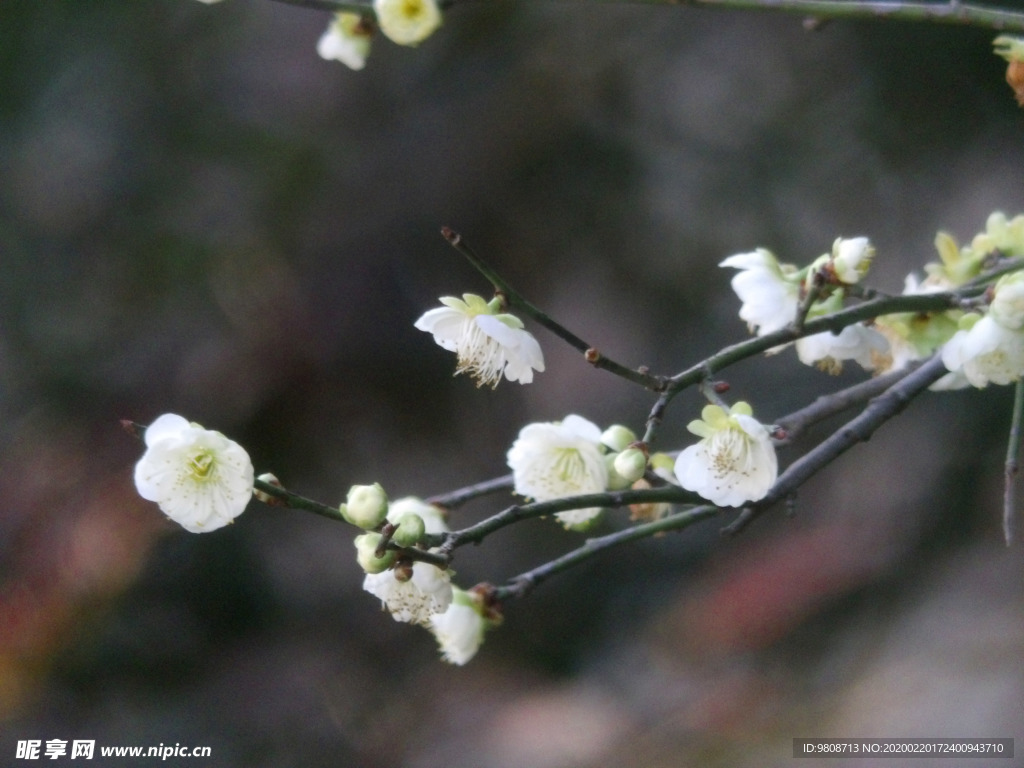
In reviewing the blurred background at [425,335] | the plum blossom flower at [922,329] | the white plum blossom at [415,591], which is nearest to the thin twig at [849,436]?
the plum blossom flower at [922,329]

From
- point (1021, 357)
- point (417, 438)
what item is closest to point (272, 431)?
point (417, 438)

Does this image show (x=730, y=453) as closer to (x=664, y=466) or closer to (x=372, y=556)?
(x=664, y=466)

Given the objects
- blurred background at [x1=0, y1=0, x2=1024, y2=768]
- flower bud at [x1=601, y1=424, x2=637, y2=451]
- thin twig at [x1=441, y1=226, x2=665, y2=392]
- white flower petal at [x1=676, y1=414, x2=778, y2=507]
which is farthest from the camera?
blurred background at [x1=0, y1=0, x2=1024, y2=768]

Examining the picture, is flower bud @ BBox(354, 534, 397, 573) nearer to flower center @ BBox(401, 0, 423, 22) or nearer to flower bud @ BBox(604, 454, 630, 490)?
flower bud @ BBox(604, 454, 630, 490)

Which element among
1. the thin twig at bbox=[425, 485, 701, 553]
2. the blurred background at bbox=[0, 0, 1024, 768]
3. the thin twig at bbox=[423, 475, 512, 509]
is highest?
the blurred background at bbox=[0, 0, 1024, 768]

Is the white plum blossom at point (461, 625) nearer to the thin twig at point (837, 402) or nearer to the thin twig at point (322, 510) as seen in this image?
the thin twig at point (322, 510)

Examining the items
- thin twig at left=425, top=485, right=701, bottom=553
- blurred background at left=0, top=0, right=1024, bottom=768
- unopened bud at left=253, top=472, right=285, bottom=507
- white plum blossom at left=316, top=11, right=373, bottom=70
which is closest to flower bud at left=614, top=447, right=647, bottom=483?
thin twig at left=425, top=485, right=701, bottom=553

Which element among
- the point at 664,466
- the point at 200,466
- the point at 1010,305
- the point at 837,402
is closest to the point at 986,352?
the point at 1010,305
